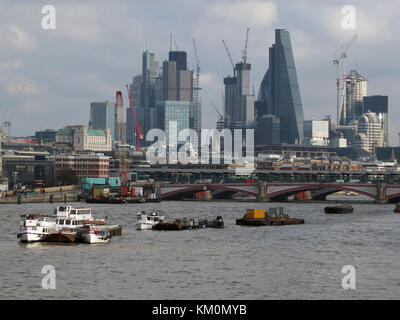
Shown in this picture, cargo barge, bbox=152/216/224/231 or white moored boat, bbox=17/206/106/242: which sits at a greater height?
white moored boat, bbox=17/206/106/242

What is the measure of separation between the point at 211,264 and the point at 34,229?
878 inches

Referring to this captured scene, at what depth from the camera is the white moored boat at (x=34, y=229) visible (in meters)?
82.8

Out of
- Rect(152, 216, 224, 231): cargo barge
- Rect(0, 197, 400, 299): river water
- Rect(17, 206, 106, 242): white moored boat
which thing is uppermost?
Rect(17, 206, 106, 242): white moored boat

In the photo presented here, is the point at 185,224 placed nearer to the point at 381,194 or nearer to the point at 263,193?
the point at 381,194

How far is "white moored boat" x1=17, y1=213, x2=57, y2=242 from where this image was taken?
82812 millimetres

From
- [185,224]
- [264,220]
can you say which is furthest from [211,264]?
[264,220]

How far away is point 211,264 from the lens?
6831 cm

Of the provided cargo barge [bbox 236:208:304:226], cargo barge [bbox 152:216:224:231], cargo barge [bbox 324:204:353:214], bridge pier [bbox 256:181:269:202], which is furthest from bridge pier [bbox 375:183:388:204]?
cargo barge [bbox 152:216:224:231]

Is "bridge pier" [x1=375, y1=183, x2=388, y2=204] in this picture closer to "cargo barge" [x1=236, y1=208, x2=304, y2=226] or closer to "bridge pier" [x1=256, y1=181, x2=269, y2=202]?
"bridge pier" [x1=256, y1=181, x2=269, y2=202]

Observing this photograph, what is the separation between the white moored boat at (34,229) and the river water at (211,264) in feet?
4.55

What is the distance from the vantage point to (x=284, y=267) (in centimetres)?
6688

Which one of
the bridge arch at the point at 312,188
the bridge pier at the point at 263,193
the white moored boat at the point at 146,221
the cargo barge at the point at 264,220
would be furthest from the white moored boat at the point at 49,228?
the bridge pier at the point at 263,193

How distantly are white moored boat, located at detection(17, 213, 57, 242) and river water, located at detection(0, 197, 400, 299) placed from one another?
54.6 inches

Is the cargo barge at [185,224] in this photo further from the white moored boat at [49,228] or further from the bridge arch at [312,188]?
the bridge arch at [312,188]
